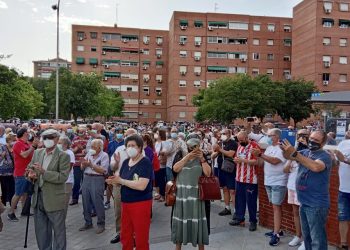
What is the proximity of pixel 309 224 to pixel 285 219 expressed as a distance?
2.48 m

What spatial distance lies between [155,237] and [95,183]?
5.08ft

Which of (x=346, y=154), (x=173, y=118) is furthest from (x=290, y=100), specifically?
(x=346, y=154)

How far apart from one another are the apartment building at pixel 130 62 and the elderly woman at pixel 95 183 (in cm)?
6558

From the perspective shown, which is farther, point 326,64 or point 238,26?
point 238,26

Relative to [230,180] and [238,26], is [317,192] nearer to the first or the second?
[230,180]

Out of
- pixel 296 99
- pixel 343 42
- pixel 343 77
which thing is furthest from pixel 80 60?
pixel 343 77

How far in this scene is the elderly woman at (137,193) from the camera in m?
5.11

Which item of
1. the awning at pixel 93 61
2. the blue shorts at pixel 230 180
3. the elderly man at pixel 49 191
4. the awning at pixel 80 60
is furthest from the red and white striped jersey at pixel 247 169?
the awning at pixel 80 60

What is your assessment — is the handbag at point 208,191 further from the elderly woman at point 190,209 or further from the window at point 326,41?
the window at point 326,41

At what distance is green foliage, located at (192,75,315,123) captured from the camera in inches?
1599

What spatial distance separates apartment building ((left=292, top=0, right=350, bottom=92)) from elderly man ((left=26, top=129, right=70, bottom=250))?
187 feet

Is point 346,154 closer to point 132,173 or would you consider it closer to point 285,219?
point 285,219

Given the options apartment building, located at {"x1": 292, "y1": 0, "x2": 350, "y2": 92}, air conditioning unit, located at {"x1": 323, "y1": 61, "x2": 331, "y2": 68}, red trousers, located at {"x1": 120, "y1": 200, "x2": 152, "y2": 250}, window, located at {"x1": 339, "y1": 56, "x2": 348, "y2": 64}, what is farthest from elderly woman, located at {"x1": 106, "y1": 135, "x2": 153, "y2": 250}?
window, located at {"x1": 339, "y1": 56, "x2": 348, "y2": 64}

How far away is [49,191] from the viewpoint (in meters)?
5.41
